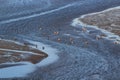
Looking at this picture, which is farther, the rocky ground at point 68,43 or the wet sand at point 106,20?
the wet sand at point 106,20

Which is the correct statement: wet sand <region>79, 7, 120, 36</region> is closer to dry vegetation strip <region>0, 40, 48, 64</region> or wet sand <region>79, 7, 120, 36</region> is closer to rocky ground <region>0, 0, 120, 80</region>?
rocky ground <region>0, 0, 120, 80</region>

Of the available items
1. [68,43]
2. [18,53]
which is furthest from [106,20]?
[18,53]

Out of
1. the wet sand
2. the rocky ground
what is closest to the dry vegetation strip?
the rocky ground

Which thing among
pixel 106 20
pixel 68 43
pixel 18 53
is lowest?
pixel 18 53

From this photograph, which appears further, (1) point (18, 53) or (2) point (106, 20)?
(2) point (106, 20)

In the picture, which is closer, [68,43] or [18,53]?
[18,53]

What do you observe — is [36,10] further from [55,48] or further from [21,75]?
[21,75]

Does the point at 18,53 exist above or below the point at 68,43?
below

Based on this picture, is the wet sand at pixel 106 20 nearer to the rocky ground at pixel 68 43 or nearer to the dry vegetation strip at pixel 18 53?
the rocky ground at pixel 68 43

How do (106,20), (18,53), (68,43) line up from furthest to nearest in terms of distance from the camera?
(106,20) < (68,43) < (18,53)

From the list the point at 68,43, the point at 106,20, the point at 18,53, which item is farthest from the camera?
the point at 106,20

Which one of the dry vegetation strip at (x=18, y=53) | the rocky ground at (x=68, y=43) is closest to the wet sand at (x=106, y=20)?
the rocky ground at (x=68, y=43)

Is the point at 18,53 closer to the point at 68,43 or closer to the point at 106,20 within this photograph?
the point at 68,43
